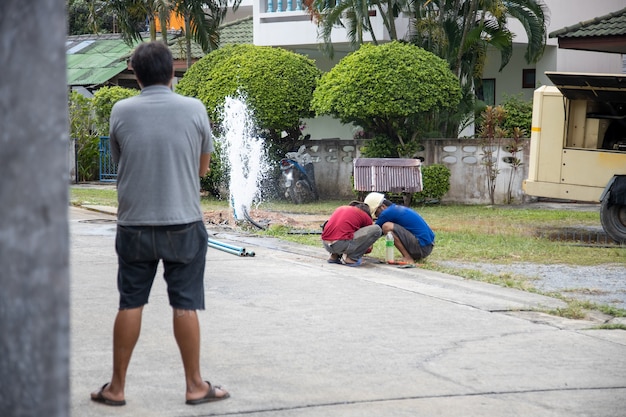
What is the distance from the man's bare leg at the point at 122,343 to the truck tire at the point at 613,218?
11.1 m

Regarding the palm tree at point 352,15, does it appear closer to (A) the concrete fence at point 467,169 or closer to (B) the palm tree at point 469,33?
(B) the palm tree at point 469,33

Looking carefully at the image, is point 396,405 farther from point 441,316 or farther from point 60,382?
point 60,382

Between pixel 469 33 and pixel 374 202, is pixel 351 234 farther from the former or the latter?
pixel 469 33

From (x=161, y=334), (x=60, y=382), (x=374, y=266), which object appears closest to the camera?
(x=60, y=382)

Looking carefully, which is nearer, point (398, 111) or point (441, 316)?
point (441, 316)

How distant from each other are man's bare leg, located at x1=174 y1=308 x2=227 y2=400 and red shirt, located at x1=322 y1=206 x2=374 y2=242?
614 cm

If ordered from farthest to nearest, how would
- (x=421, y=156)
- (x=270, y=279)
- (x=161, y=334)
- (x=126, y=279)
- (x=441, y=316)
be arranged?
(x=421, y=156)
(x=270, y=279)
(x=441, y=316)
(x=161, y=334)
(x=126, y=279)

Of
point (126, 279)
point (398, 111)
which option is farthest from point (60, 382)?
point (398, 111)

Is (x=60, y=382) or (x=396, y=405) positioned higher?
(x=60, y=382)

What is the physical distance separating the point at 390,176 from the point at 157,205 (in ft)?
50.2

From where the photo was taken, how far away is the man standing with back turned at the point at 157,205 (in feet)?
17.7

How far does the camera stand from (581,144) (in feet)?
53.7

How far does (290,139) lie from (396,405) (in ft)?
59.0

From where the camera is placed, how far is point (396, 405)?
5.75 metres
